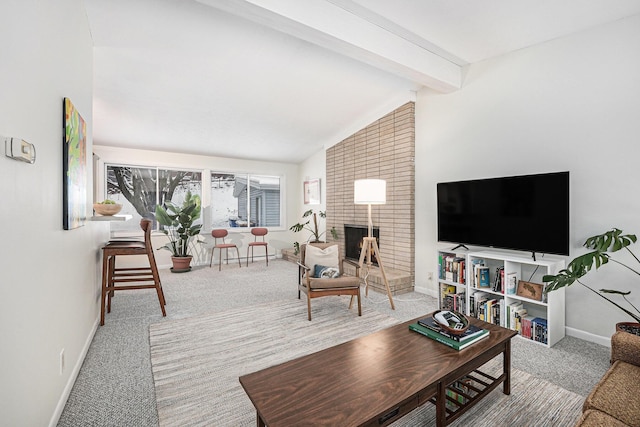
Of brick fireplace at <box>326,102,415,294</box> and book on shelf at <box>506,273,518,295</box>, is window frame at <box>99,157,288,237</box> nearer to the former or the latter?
brick fireplace at <box>326,102,415,294</box>

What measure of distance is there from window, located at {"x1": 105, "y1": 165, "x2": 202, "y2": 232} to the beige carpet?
3.42 metres

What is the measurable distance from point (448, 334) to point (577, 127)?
7.66 ft

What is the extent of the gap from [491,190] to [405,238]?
147 centimetres

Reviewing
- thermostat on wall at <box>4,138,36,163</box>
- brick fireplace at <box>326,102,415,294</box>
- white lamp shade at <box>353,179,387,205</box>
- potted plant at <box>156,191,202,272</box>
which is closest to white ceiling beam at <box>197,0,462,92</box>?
brick fireplace at <box>326,102,415,294</box>

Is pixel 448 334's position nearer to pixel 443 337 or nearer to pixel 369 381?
pixel 443 337

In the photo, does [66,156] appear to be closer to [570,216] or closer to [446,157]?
[446,157]

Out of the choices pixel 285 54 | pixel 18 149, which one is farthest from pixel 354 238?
pixel 18 149

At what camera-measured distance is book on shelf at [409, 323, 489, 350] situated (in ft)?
5.68

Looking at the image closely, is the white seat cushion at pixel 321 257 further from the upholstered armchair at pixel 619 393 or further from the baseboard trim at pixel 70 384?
the upholstered armchair at pixel 619 393

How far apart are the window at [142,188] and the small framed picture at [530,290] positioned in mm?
5634

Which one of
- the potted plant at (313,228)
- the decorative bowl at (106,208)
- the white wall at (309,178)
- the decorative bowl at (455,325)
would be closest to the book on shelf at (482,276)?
the decorative bowl at (455,325)

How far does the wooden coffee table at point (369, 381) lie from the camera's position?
1.21m

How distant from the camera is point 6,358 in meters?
1.12

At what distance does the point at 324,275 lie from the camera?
347 centimetres
